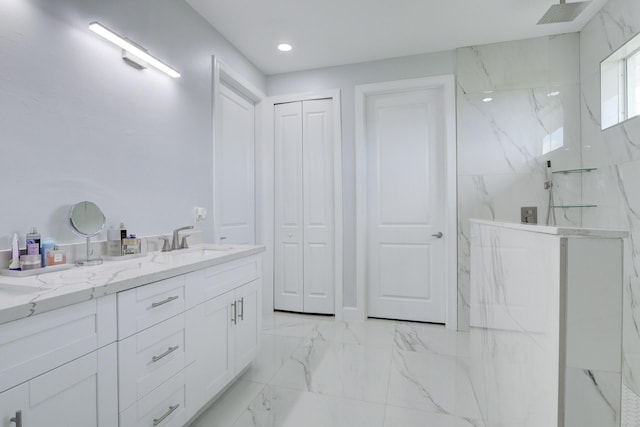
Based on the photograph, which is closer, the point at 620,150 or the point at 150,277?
the point at 150,277

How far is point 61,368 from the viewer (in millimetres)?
919

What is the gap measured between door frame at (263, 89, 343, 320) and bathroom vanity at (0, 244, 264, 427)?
152cm

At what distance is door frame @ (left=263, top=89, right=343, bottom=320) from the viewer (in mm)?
3244

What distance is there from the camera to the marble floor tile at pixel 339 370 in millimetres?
1950

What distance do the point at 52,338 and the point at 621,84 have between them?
3.52 m

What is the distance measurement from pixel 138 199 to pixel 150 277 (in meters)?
0.79

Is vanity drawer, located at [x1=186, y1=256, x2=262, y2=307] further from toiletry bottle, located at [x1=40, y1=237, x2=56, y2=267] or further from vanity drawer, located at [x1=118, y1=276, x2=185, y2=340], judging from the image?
toiletry bottle, located at [x1=40, y1=237, x2=56, y2=267]

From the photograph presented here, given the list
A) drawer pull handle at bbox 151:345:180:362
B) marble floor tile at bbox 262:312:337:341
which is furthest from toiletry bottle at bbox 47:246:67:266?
marble floor tile at bbox 262:312:337:341

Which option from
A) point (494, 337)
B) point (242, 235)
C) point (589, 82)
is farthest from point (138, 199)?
point (589, 82)

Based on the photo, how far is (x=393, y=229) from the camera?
3227 mm

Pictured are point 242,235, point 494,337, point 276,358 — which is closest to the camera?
point 494,337

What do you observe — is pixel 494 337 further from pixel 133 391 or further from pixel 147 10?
pixel 147 10

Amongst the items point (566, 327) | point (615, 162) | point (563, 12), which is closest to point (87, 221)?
point (566, 327)

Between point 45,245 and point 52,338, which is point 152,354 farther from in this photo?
point 45,245
